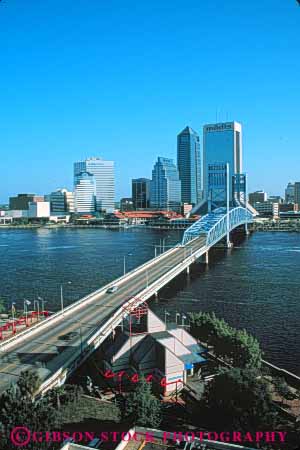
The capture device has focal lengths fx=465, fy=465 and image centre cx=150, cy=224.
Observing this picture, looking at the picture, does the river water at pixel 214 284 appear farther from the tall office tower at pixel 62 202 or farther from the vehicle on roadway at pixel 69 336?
the tall office tower at pixel 62 202

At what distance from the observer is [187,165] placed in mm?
127312

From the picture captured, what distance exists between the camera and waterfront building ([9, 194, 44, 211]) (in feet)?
393

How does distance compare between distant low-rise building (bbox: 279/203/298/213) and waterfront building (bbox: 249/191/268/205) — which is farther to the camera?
waterfront building (bbox: 249/191/268/205)

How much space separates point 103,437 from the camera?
28.0 feet

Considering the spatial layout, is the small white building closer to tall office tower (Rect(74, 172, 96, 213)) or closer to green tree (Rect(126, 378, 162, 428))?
green tree (Rect(126, 378, 162, 428))

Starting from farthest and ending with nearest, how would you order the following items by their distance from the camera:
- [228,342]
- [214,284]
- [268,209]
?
[268,209]
[214,284]
[228,342]

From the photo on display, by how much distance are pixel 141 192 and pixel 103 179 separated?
35.3 feet

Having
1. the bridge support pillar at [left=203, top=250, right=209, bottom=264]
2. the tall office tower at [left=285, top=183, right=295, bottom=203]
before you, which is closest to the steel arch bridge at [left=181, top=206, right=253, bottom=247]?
the bridge support pillar at [left=203, top=250, right=209, bottom=264]

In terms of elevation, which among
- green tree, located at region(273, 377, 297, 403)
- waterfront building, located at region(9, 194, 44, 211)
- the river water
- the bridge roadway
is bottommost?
green tree, located at region(273, 377, 297, 403)

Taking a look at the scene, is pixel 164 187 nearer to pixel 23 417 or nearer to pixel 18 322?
pixel 18 322

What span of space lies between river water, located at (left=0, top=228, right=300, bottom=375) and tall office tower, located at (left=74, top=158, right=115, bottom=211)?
238 feet

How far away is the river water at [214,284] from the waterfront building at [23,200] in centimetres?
8077

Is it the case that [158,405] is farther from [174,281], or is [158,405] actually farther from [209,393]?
[174,281]

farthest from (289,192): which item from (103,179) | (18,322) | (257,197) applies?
(18,322)
